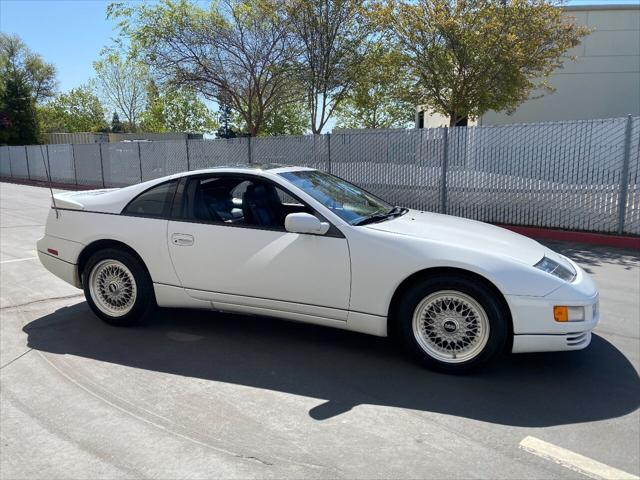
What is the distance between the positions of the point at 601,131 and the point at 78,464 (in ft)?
32.0

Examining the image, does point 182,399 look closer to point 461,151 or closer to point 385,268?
point 385,268

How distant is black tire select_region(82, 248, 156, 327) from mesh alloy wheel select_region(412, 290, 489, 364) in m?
2.46

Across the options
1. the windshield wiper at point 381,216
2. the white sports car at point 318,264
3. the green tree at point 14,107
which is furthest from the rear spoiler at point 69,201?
the green tree at point 14,107

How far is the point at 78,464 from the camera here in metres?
2.80

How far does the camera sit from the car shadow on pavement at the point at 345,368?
3.41m

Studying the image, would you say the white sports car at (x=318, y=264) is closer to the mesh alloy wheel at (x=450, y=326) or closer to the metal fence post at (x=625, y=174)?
the mesh alloy wheel at (x=450, y=326)

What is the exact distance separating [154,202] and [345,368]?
7.57ft

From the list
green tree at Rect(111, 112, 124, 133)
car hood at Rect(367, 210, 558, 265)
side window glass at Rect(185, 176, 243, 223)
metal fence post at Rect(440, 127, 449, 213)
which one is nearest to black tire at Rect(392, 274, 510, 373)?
car hood at Rect(367, 210, 558, 265)

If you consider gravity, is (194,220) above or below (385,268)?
above

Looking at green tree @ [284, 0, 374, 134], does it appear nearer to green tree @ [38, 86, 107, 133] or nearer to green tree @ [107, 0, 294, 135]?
green tree @ [107, 0, 294, 135]

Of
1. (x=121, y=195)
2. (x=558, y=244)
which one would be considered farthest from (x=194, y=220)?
(x=558, y=244)

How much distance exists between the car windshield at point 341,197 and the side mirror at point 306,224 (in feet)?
0.79

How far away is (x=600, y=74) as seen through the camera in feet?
101

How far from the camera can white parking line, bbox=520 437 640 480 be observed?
267cm
